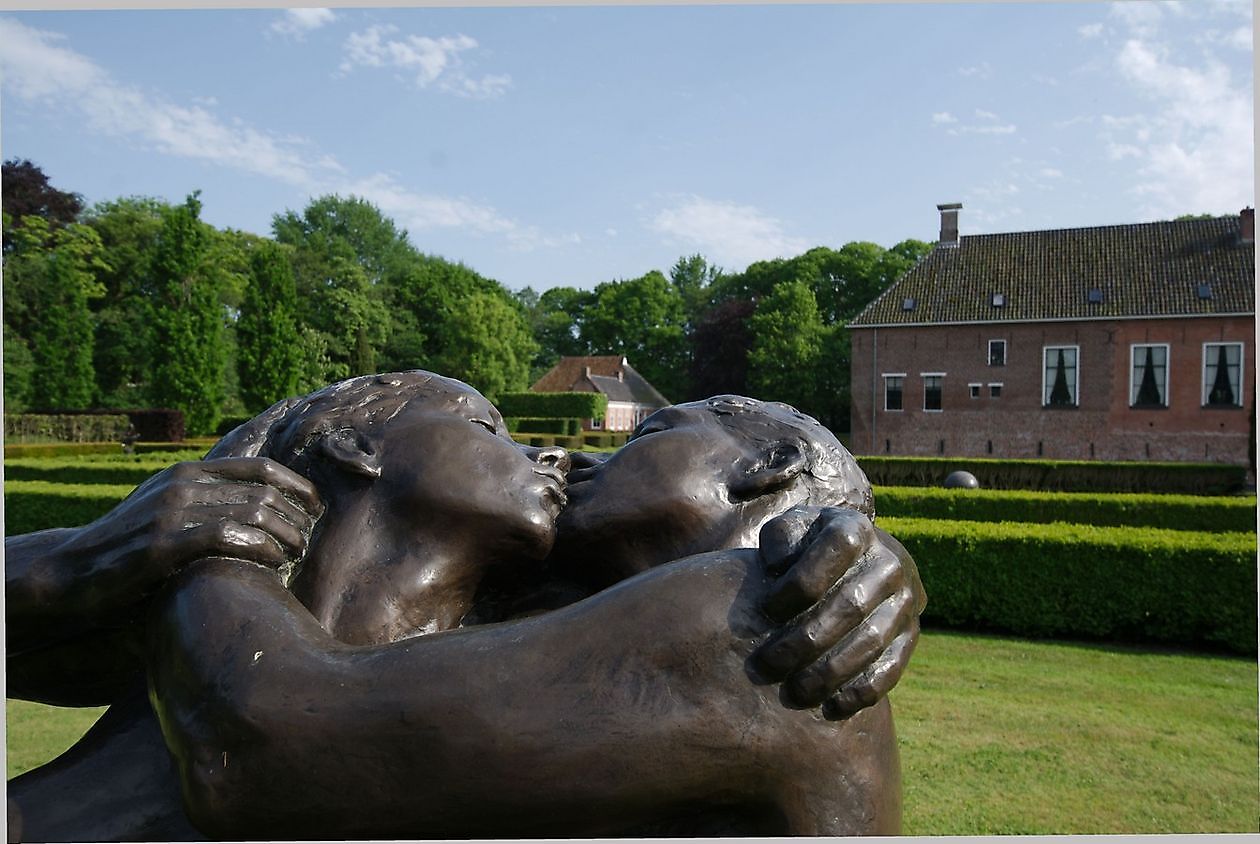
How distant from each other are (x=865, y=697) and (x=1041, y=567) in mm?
8164

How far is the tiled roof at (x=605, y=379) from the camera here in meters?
52.8

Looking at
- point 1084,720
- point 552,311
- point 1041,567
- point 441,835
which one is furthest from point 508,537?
point 552,311

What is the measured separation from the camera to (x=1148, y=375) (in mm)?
29188

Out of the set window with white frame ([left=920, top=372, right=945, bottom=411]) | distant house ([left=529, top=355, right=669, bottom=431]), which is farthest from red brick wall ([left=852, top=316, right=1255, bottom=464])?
distant house ([left=529, top=355, right=669, bottom=431])

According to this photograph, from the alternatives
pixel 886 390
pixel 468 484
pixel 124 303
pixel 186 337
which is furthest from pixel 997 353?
pixel 124 303

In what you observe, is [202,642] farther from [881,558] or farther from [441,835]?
[881,558]

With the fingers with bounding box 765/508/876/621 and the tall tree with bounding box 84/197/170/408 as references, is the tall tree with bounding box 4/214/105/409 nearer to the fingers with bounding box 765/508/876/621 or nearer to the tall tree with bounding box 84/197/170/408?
the tall tree with bounding box 84/197/170/408

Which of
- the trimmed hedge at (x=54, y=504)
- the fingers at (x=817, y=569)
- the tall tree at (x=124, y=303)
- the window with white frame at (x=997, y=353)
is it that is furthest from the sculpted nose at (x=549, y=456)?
the tall tree at (x=124, y=303)

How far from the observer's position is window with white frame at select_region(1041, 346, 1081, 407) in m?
30.1

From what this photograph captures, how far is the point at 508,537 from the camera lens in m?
1.75

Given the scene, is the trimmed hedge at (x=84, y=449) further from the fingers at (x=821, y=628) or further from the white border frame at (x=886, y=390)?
the fingers at (x=821, y=628)

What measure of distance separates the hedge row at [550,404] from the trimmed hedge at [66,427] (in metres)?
16.5

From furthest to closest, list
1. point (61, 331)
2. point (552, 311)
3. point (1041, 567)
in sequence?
point (552, 311), point (61, 331), point (1041, 567)

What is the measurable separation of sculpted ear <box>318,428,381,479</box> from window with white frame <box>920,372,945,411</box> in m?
32.1
